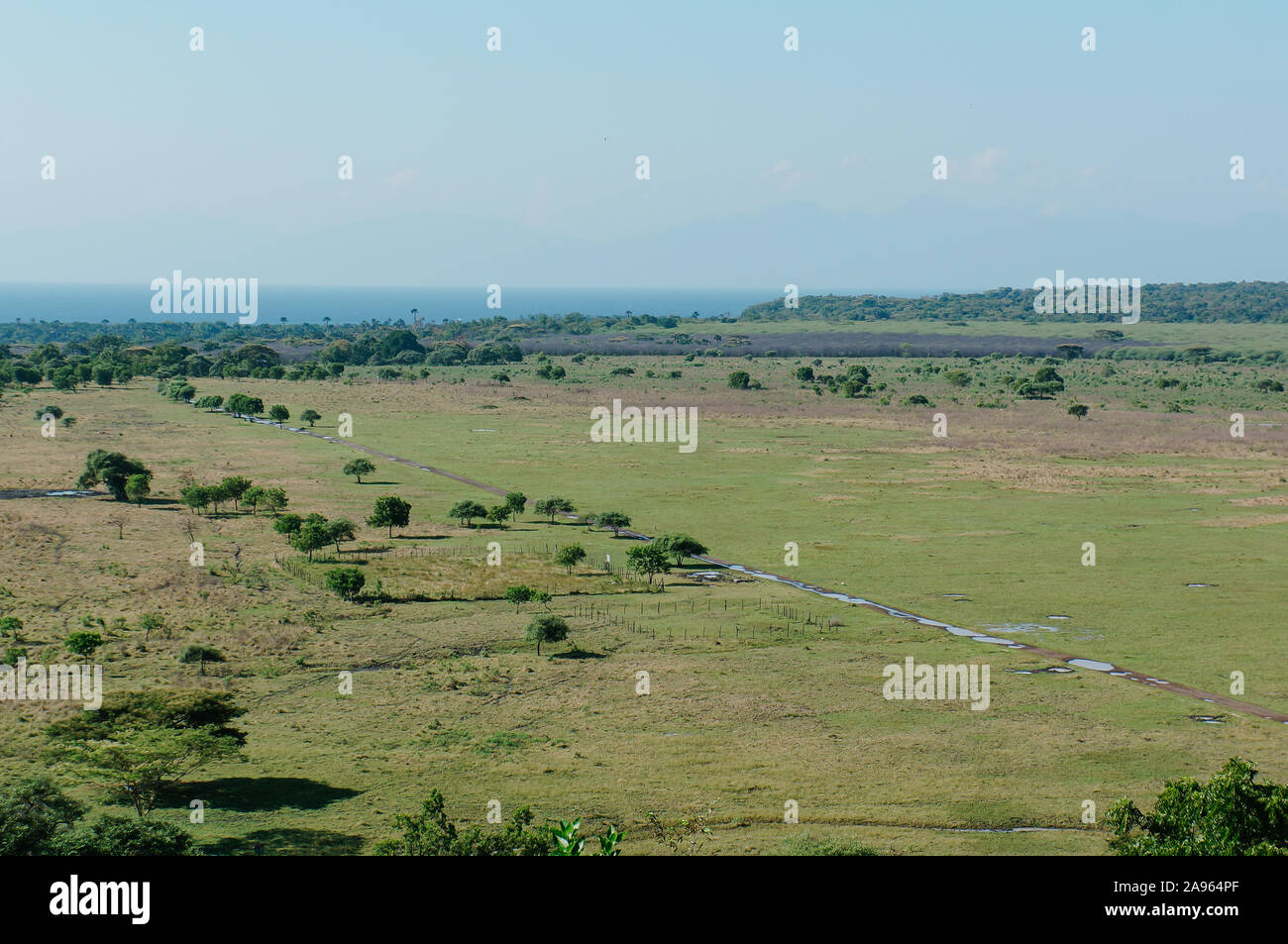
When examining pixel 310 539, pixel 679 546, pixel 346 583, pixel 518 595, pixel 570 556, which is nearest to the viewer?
pixel 518 595

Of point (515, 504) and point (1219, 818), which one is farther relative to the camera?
point (515, 504)

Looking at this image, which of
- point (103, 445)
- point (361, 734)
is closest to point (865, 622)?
point (361, 734)

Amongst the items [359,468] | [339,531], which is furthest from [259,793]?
[359,468]

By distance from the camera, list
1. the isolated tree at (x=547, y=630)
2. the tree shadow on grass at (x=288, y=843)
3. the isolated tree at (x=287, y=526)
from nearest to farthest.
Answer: the tree shadow on grass at (x=288, y=843) → the isolated tree at (x=547, y=630) → the isolated tree at (x=287, y=526)

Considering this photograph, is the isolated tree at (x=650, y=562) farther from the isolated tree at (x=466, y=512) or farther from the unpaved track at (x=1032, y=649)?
the isolated tree at (x=466, y=512)

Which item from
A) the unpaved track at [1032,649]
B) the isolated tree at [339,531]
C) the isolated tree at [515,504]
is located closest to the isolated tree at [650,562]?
the unpaved track at [1032,649]

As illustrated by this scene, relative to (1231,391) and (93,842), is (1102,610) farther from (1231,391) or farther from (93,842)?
(1231,391)

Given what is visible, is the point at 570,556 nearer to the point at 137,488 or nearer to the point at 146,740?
the point at 146,740
